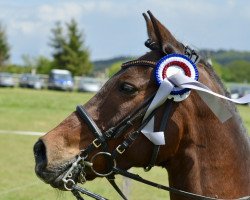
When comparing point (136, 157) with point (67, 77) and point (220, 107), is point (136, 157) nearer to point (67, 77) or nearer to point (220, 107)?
point (220, 107)

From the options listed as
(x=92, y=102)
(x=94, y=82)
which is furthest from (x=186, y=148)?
(x=94, y=82)

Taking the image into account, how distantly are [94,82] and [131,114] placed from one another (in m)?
54.9

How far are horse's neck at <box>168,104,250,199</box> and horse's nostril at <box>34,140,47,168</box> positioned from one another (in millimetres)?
780

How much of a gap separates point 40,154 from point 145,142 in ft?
2.08

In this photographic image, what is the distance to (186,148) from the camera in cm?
362

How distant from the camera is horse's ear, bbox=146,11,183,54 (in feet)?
11.9

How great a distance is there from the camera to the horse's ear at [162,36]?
3.64 metres

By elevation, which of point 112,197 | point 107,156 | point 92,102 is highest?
point 92,102

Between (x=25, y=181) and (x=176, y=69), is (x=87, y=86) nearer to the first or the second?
(x=25, y=181)

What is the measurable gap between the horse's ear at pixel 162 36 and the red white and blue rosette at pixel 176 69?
0.07 meters

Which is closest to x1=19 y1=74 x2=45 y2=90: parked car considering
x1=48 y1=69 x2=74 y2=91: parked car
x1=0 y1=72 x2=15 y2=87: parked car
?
x1=48 y1=69 x2=74 y2=91: parked car

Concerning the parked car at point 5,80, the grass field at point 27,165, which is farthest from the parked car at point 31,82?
the grass field at point 27,165

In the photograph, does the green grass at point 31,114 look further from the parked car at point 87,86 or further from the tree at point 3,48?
the tree at point 3,48

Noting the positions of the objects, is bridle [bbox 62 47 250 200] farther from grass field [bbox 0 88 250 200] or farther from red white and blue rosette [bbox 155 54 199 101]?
grass field [bbox 0 88 250 200]
